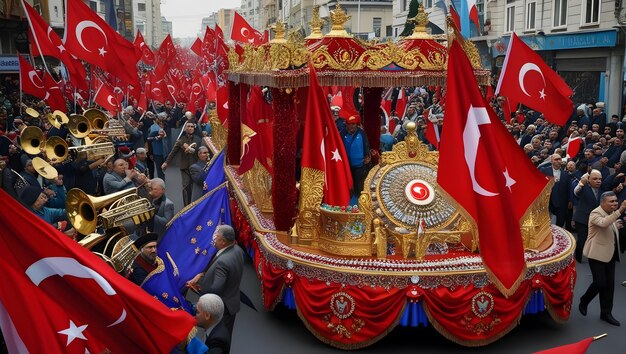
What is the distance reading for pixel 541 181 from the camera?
20.4ft

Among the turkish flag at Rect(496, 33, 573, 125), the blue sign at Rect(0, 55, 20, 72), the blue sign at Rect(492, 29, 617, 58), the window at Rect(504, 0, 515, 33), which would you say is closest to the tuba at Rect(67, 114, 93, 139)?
the turkish flag at Rect(496, 33, 573, 125)

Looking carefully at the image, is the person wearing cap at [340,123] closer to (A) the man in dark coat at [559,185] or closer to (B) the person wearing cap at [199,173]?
(B) the person wearing cap at [199,173]

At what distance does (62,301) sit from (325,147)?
4692 mm

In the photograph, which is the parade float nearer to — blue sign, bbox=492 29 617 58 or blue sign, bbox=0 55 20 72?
blue sign, bbox=492 29 617 58

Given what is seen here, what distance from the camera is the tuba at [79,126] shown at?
14.8 m

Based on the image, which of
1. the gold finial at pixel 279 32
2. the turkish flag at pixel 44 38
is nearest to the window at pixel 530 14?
the turkish flag at pixel 44 38

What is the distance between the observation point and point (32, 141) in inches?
497

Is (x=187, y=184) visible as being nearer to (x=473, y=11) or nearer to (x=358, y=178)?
(x=358, y=178)

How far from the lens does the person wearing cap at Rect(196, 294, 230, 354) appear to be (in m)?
5.47

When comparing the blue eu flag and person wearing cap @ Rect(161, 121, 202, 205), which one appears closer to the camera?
the blue eu flag

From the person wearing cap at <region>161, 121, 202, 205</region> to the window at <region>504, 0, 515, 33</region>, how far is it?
800 inches

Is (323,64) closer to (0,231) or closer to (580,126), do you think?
(0,231)

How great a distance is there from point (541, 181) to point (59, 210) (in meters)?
6.43

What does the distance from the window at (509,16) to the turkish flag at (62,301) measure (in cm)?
2919
